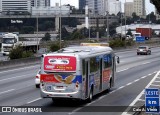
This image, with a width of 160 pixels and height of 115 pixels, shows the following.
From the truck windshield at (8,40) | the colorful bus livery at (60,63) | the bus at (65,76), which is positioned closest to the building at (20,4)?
the truck windshield at (8,40)

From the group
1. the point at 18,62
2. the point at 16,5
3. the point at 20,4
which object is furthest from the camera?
the point at 16,5

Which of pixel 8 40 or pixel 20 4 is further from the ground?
pixel 20 4

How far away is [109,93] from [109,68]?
1.31m

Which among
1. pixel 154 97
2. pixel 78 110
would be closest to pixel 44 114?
pixel 78 110

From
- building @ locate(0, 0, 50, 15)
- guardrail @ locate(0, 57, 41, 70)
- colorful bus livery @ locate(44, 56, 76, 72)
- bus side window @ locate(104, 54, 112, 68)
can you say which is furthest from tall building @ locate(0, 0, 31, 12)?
colorful bus livery @ locate(44, 56, 76, 72)

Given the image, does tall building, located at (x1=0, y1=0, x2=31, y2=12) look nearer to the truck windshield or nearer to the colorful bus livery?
the truck windshield

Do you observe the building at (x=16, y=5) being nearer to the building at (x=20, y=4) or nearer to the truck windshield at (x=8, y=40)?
the building at (x=20, y=4)

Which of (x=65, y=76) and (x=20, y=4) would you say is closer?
(x=65, y=76)

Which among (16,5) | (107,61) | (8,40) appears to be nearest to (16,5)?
(16,5)

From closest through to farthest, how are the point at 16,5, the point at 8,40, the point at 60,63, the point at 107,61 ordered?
the point at 60,63
the point at 107,61
the point at 8,40
the point at 16,5

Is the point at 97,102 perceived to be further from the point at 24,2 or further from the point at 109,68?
the point at 24,2

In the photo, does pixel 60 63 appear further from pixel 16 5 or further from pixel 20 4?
pixel 16 5

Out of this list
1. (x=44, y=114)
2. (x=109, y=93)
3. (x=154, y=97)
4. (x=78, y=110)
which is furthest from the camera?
(x=109, y=93)

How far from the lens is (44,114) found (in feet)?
61.9
